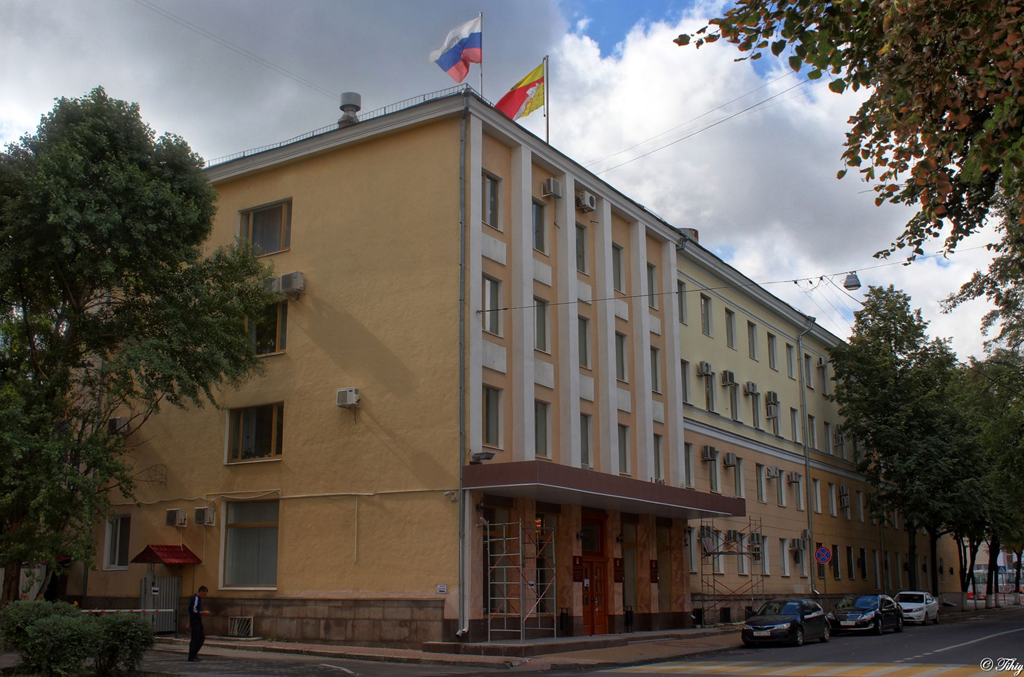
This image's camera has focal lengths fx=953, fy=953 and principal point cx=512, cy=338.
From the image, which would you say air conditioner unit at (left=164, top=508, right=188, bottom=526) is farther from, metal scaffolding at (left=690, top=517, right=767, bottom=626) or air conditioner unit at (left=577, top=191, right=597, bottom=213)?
metal scaffolding at (left=690, top=517, right=767, bottom=626)

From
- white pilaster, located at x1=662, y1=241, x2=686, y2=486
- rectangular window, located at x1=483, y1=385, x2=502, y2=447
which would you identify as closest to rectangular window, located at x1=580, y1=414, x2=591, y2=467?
rectangular window, located at x1=483, y1=385, x2=502, y2=447

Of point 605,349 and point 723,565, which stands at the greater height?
point 605,349

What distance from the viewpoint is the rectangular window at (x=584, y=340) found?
2873cm

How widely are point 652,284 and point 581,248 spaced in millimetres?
4980

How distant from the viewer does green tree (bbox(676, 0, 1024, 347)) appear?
8594mm

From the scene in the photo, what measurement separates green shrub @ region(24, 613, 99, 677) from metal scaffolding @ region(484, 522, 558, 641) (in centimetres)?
1015

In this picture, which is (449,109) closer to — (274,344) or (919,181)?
(274,344)

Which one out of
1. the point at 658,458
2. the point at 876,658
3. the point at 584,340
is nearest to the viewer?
the point at 876,658

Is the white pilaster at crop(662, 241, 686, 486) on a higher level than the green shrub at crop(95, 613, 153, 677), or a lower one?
higher

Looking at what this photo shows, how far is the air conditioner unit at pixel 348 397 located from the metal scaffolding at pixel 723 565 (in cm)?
1505

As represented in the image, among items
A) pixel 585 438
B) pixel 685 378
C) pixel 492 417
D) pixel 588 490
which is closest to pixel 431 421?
pixel 492 417

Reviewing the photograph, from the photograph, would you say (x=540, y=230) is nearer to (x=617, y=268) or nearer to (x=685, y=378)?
(x=617, y=268)

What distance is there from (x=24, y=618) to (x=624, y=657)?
12572 millimetres

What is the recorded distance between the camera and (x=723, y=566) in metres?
35.8
